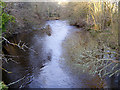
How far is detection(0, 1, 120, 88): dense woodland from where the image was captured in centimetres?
531

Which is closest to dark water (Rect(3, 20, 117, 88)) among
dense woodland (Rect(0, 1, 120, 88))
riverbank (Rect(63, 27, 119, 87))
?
riverbank (Rect(63, 27, 119, 87))

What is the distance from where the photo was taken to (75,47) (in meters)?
8.45

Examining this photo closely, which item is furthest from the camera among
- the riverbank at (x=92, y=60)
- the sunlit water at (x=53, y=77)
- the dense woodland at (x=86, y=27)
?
the sunlit water at (x=53, y=77)

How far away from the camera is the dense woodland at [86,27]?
5.31 metres

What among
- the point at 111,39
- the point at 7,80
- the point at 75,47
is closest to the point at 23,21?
the point at 75,47

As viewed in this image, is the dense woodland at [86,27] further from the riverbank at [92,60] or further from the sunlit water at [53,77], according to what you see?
the sunlit water at [53,77]

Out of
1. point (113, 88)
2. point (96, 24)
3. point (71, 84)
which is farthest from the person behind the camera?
point (96, 24)

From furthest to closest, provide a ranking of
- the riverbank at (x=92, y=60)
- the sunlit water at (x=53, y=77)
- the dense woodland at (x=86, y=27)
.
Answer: the sunlit water at (x=53, y=77)
the dense woodland at (x=86, y=27)
the riverbank at (x=92, y=60)

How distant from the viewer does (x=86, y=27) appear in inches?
466

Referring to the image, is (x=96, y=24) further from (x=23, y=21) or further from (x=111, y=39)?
(x=23, y=21)

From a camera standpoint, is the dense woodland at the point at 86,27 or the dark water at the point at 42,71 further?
the dark water at the point at 42,71

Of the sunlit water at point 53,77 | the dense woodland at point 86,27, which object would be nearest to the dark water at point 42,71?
the sunlit water at point 53,77

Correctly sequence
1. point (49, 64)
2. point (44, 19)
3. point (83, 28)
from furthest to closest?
point (44, 19), point (83, 28), point (49, 64)

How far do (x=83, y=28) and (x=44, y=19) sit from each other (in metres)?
6.87
